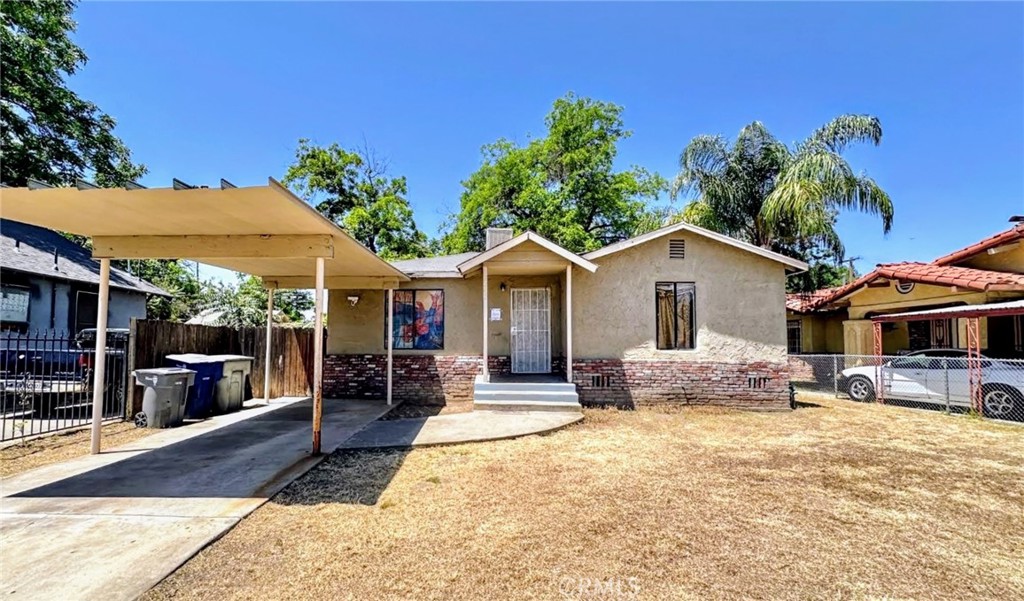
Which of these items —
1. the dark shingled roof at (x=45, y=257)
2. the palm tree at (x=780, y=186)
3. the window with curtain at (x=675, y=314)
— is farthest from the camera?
the palm tree at (x=780, y=186)

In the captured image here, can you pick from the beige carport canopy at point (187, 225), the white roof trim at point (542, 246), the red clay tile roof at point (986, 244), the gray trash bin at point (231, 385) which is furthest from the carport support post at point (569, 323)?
A: the red clay tile roof at point (986, 244)

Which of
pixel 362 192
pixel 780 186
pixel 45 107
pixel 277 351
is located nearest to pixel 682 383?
pixel 780 186

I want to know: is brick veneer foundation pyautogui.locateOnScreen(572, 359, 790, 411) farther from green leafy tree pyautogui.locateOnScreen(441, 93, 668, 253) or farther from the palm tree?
green leafy tree pyautogui.locateOnScreen(441, 93, 668, 253)

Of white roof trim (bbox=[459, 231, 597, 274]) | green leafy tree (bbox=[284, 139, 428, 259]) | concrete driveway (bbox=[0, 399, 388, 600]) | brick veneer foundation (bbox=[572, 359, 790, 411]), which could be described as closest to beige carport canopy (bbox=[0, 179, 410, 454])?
concrete driveway (bbox=[0, 399, 388, 600])

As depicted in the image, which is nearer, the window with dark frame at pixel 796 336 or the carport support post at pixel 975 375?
the carport support post at pixel 975 375

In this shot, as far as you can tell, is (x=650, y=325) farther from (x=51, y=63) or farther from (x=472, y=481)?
(x=51, y=63)

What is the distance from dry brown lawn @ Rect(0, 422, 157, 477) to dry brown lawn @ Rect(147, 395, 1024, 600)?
11.8ft

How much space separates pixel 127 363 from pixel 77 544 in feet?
19.8

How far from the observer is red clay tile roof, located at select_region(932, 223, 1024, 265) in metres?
11.7

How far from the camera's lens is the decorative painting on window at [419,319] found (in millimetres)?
11141

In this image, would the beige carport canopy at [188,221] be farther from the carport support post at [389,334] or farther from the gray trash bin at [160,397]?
the carport support post at [389,334]

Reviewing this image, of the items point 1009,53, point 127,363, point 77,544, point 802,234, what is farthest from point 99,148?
point 1009,53

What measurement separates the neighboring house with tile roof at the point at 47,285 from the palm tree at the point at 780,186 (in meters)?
19.6

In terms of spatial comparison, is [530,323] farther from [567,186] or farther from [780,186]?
[567,186]
